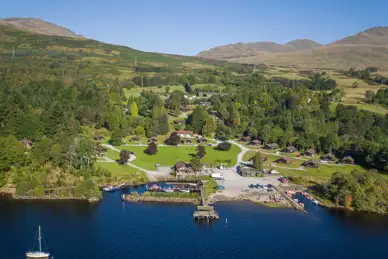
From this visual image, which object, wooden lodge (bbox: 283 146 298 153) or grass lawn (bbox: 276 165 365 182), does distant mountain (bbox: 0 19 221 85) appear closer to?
wooden lodge (bbox: 283 146 298 153)

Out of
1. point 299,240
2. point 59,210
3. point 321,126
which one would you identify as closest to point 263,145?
point 321,126

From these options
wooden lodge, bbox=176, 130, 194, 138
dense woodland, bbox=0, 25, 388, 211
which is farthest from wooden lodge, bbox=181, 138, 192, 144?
dense woodland, bbox=0, 25, 388, 211

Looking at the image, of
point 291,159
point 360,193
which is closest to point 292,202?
point 360,193

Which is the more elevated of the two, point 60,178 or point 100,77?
point 100,77

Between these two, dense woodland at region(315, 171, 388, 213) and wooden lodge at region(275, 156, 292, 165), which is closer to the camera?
dense woodland at region(315, 171, 388, 213)

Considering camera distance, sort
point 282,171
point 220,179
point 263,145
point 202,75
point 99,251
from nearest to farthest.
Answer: point 99,251, point 220,179, point 282,171, point 263,145, point 202,75

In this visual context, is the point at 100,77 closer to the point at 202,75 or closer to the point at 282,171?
the point at 202,75
